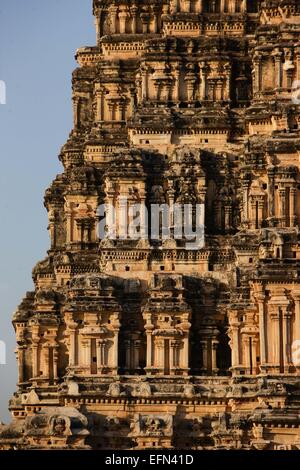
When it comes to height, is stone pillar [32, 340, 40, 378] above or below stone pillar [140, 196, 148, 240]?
below

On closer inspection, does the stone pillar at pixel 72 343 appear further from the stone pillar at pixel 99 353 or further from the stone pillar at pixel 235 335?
the stone pillar at pixel 235 335

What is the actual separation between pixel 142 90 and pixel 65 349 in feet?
30.5

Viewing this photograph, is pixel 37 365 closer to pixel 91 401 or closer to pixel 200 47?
pixel 91 401

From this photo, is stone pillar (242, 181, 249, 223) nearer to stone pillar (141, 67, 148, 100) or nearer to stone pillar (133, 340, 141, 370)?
stone pillar (133, 340, 141, 370)

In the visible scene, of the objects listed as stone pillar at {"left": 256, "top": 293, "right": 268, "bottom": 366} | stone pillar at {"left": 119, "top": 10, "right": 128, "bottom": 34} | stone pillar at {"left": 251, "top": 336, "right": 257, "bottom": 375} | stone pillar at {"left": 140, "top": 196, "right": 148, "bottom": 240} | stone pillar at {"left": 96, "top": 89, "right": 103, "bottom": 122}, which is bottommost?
stone pillar at {"left": 251, "top": 336, "right": 257, "bottom": 375}

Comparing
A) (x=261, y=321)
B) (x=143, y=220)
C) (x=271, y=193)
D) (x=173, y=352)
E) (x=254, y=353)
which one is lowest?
(x=254, y=353)

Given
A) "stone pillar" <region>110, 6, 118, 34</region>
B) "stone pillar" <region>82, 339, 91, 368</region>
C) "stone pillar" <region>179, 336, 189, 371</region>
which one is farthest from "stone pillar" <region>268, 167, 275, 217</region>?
"stone pillar" <region>110, 6, 118, 34</region>

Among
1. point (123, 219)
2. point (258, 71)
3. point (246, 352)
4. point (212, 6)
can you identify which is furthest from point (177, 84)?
point (246, 352)

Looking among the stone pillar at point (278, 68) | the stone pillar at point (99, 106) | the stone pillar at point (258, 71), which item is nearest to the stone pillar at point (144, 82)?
the stone pillar at point (99, 106)

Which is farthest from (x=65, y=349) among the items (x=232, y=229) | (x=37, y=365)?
(x=232, y=229)

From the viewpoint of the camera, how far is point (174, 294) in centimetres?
9225

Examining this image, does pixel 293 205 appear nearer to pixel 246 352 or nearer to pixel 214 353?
pixel 246 352

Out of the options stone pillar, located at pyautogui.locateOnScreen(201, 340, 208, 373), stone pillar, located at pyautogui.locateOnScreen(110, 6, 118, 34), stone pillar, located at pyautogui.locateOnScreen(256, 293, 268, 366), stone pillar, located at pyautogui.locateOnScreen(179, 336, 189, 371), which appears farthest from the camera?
stone pillar, located at pyautogui.locateOnScreen(110, 6, 118, 34)

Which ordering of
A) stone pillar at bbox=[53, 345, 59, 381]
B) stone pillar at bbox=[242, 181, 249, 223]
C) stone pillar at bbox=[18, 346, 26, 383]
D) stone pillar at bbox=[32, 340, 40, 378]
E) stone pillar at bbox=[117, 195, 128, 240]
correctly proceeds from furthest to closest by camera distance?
1. stone pillar at bbox=[18, 346, 26, 383]
2. stone pillar at bbox=[32, 340, 40, 378]
3. stone pillar at bbox=[53, 345, 59, 381]
4. stone pillar at bbox=[117, 195, 128, 240]
5. stone pillar at bbox=[242, 181, 249, 223]
